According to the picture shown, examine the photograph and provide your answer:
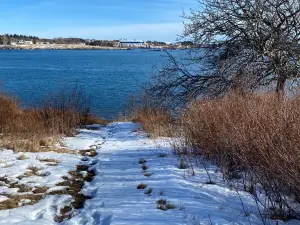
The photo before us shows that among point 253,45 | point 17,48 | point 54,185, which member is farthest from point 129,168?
point 17,48

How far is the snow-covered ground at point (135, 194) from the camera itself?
4582 mm

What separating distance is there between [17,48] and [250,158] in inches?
7070

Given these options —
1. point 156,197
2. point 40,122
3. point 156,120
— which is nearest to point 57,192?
point 156,197

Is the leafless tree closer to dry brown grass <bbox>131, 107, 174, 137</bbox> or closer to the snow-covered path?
dry brown grass <bbox>131, 107, 174, 137</bbox>

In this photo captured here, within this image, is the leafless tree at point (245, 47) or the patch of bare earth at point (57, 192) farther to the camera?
the leafless tree at point (245, 47)

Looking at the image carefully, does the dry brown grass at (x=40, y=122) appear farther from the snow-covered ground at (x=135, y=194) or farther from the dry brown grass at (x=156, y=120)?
the dry brown grass at (x=156, y=120)

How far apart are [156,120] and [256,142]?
24.1ft

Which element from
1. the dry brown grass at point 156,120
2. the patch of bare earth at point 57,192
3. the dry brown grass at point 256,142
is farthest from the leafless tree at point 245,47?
the patch of bare earth at point 57,192

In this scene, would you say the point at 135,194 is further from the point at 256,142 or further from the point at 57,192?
the point at 256,142

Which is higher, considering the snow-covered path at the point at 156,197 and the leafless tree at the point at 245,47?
the leafless tree at the point at 245,47

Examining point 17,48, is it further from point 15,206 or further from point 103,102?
point 15,206

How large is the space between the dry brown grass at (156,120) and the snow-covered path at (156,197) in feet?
8.46

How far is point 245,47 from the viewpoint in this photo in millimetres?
11289

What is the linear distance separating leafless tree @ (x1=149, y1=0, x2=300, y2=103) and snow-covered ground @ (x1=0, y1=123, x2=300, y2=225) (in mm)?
3939
